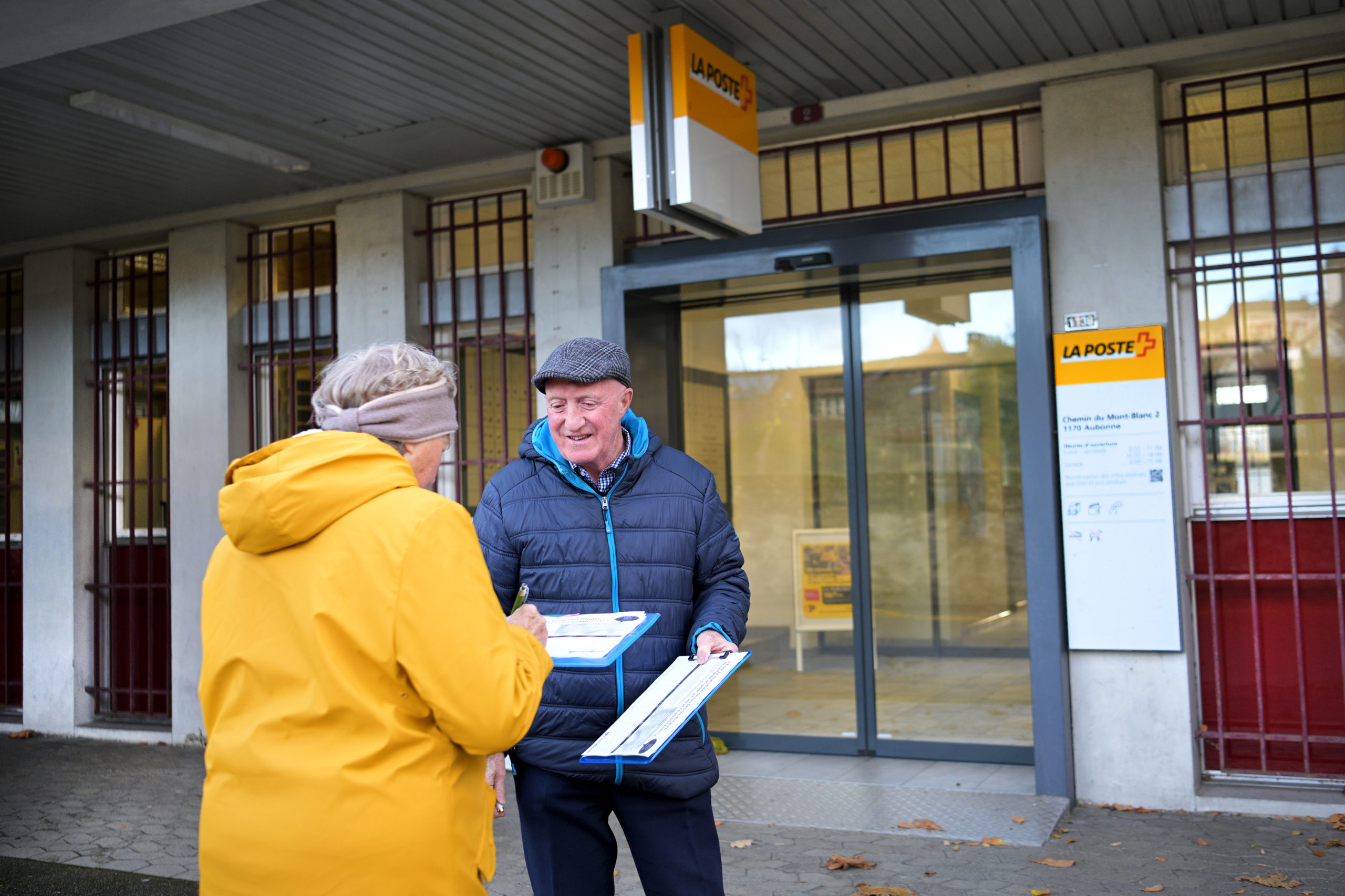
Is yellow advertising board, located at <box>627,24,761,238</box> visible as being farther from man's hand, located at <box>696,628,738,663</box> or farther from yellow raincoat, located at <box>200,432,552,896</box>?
yellow raincoat, located at <box>200,432,552,896</box>

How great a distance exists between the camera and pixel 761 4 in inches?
196

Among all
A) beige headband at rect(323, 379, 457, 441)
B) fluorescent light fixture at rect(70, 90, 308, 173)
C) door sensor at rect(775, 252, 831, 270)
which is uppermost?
fluorescent light fixture at rect(70, 90, 308, 173)

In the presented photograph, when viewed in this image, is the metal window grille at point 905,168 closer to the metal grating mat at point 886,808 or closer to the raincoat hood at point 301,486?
the metal grating mat at point 886,808

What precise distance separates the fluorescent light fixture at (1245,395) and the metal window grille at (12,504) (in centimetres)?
842

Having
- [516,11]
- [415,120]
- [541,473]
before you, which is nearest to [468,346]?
[415,120]

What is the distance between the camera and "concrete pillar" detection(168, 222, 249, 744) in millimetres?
7844

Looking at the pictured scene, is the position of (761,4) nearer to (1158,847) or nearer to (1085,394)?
(1085,394)

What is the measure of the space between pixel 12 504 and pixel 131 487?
1.45 m

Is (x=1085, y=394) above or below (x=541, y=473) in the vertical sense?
above

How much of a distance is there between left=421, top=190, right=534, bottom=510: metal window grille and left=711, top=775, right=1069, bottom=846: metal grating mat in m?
2.60

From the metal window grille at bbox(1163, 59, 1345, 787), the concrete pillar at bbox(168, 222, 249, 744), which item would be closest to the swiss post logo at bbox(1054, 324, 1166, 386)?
the metal window grille at bbox(1163, 59, 1345, 787)

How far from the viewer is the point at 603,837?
2.75 m

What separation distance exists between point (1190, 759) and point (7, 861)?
18.1 ft

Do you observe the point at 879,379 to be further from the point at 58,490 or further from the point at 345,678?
the point at 58,490
